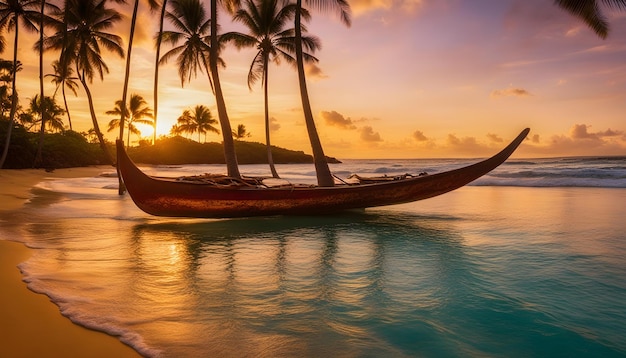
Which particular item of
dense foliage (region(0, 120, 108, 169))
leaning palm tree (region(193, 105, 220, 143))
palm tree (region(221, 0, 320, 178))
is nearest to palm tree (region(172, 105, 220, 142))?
leaning palm tree (region(193, 105, 220, 143))

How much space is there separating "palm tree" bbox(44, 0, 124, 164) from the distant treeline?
29.8 feet

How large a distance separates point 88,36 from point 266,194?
14157mm

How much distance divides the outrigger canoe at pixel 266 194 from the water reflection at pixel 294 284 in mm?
529

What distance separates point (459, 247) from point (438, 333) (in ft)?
12.1

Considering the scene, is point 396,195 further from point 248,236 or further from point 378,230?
point 248,236

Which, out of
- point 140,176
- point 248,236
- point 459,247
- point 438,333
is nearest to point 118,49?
point 140,176

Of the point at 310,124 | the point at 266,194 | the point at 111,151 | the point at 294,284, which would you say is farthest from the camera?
the point at 111,151

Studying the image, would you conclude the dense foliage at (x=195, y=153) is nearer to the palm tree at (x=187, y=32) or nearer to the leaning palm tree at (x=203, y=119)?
the leaning palm tree at (x=203, y=119)

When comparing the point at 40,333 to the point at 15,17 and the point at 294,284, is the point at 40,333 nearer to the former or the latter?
the point at 294,284

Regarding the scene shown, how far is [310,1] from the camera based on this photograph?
12336 mm

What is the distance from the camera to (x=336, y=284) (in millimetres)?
4449

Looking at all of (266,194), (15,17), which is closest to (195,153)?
(15,17)

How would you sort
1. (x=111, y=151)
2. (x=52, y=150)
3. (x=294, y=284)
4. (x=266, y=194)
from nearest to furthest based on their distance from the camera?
(x=294, y=284), (x=266, y=194), (x=52, y=150), (x=111, y=151)

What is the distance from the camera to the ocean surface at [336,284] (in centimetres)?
302
